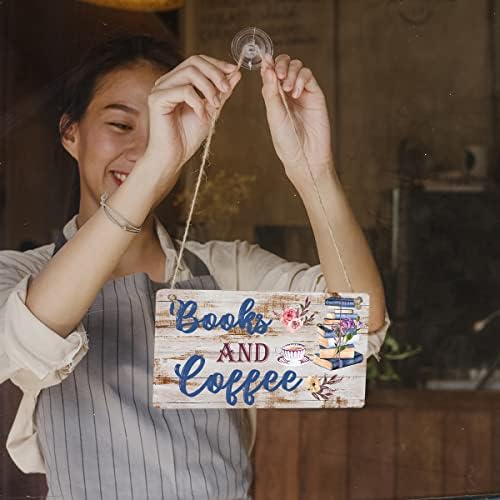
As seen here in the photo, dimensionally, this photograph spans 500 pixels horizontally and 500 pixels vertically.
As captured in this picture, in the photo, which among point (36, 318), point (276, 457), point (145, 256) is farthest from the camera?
point (276, 457)

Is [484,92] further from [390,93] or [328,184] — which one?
[328,184]

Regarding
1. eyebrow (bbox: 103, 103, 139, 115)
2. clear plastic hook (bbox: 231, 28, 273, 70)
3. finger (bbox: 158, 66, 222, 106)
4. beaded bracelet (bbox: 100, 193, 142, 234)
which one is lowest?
beaded bracelet (bbox: 100, 193, 142, 234)

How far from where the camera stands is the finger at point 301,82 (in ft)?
2.71

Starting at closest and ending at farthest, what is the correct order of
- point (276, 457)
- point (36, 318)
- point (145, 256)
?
point (36, 318) → point (145, 256) → point (276, 457)

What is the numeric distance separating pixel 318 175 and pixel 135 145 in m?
0.22

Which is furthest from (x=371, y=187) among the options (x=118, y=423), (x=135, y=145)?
(x=118, y=423)

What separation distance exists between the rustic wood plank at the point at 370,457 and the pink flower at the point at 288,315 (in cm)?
27

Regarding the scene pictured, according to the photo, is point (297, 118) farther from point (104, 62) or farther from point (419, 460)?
point (419, 460)

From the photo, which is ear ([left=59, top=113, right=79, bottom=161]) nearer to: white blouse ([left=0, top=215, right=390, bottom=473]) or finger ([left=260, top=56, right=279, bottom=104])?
white blouse ([left=0, top=215, right=390, bottom=473])

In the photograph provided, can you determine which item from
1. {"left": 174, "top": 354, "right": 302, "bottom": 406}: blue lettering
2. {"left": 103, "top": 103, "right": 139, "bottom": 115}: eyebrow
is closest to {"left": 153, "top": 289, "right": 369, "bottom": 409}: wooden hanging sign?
{"left": 174, "top": 354, "right": 302, "bottom": 406}: blue lettering

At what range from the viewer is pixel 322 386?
0.81 m

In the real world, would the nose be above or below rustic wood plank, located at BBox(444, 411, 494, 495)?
above

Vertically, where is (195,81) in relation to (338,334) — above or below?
above

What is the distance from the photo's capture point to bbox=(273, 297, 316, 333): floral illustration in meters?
0.79
